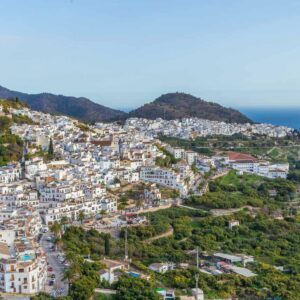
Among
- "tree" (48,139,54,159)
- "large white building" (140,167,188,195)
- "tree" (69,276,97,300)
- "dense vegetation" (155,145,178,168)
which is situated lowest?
"tree" (69,276,97,300)

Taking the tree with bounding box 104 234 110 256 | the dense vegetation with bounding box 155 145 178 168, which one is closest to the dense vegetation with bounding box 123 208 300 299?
the tree with bounding box 104 234 110 256

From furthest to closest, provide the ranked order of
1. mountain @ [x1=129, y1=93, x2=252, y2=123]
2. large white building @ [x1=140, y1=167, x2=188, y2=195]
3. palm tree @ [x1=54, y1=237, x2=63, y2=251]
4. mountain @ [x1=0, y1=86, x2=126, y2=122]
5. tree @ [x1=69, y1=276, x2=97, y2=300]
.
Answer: mountain @ [x1=0, y1=86, x2=126, y2=122] → mountain @ [x1=129, y1=93, x2=252, y2=123] → large white building @ [x1=140, y1=167, x2=188, y2=195] → palm tree @ [x1=54, y1=237, x2=63, y2=251] → tree @ [x1=69, y1=276, x2=97, y2=300]

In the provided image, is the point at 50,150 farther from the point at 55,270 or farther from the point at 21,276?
the point at 21,276

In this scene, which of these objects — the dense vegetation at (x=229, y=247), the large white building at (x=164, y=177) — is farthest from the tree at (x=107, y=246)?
the large white building at (x=164, y=177)

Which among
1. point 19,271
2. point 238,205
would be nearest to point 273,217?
point 238,205

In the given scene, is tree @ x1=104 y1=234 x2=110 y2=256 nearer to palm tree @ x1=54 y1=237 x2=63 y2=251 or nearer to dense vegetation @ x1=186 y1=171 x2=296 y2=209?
palm tree @ x1=54 y1=237 x2=63 y2=251

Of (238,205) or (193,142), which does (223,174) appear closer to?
(238,205)

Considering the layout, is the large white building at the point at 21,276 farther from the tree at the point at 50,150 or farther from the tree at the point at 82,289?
the tree at the point at 50,150
